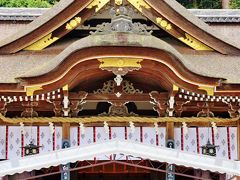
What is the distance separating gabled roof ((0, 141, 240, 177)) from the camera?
830cm

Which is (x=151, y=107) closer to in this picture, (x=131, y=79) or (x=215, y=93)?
(x=131, y=79)

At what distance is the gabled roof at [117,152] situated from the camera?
327 inches

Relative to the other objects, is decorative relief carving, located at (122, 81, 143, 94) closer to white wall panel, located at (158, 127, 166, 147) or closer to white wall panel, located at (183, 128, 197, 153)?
white wall panel, located at (158, 127, 166, 147)

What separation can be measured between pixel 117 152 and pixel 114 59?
1617mm

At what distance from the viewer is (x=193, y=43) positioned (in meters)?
10.4

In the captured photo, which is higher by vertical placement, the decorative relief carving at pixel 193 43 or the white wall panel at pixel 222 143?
the decorative relief carving at pixel 193 43

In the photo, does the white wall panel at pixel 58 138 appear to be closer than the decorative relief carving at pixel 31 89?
No

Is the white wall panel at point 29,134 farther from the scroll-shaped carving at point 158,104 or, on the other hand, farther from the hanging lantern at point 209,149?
A: the hanging lantern at point 209,149

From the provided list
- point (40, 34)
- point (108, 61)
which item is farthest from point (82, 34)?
point (108, 61)

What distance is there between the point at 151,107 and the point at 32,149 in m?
2.39

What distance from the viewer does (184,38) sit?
10.3 metres

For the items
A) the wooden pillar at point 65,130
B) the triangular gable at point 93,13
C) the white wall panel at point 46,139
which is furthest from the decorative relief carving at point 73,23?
the white wall panel at point 46,139

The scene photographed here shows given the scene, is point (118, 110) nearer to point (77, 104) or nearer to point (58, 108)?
point (77, 104)

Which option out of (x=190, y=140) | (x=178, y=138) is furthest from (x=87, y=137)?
(x=190, y=140)
